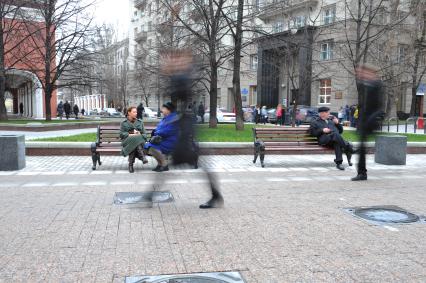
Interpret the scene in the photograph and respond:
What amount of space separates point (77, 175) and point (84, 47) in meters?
21.5

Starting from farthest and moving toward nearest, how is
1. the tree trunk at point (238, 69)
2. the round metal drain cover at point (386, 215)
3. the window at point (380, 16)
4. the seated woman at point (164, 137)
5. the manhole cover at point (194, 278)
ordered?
the window at point (380, 16), the tree trunk at point (238, 69), the seated woman at point (164, 137), the round metal drain cover at point (386, 215), the manhole cover at point (194, 278)

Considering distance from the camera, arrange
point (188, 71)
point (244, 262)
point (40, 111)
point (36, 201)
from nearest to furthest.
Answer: point (244, 262) < point (188, 71) < point (36, 201) < point (40, 111)

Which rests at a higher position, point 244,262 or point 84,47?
point 84,47

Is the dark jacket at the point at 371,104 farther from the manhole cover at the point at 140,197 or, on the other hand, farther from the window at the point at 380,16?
the window at the point at 380,16

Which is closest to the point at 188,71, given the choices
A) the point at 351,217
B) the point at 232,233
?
the point at 232,233

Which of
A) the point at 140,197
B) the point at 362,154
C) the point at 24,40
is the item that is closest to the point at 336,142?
Answer: the point at 362,154

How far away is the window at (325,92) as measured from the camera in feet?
138

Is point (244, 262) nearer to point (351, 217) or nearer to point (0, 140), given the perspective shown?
point (351, 217)

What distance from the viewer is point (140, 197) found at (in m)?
7.44

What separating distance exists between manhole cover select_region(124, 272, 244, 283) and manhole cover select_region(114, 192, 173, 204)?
2913mm

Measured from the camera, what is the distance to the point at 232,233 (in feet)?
17.9

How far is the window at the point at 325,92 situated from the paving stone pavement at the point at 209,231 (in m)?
33.6

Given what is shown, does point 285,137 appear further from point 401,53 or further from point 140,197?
point 401,53

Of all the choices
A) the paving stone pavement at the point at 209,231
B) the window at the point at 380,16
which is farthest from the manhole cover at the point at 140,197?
the window at the point at 380,16
